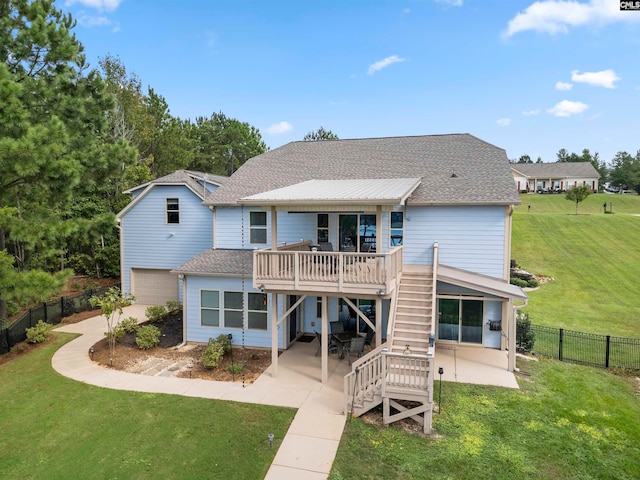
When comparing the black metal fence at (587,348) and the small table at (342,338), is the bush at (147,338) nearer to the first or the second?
the small table at (342,338)

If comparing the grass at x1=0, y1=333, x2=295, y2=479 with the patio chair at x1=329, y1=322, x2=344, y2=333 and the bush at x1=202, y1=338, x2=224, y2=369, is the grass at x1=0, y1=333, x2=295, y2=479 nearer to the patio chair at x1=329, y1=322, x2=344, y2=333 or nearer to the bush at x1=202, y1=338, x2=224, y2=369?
the bush at x1=202, y1=338, x2=224, y2=369

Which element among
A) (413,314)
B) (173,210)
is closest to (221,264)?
(173,210)

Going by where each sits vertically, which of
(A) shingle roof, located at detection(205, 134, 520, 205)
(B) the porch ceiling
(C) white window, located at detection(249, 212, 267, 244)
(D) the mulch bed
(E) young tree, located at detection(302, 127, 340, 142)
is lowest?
(D) the mulch bed

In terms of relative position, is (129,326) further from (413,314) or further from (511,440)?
(511,440)

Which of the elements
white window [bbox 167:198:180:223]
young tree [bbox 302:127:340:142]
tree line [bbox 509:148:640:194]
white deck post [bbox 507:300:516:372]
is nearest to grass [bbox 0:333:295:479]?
white deck post [bbox 507:300:516:372]

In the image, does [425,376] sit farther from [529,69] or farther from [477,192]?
[529,69]

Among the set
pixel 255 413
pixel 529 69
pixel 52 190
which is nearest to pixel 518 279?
pixel 529 69

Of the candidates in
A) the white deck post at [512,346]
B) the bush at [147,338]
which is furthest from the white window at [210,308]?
the white deck post at [512,346]
